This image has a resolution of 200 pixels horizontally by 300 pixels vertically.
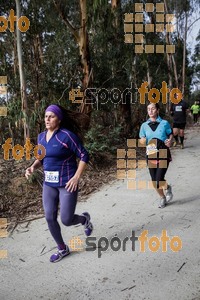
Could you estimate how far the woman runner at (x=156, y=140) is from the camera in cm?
426

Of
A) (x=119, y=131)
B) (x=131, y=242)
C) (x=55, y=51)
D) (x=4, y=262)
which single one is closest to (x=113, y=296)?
(x=131, y=242)

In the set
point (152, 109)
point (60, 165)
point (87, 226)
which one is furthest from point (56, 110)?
point (152, 109)

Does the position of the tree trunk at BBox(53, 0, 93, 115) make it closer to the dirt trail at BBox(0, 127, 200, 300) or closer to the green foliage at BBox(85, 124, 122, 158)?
the green foliage at BBox(85, 124, 122, 158)

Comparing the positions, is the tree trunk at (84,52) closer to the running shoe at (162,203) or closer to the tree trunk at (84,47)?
the tree trunk at (84,47)

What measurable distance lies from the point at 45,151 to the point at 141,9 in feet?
30.7

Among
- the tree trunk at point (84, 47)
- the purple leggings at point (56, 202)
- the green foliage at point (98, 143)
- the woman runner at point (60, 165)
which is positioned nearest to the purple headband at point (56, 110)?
the woman runner at point (60, 165)

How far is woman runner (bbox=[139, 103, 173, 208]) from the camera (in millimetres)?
4262

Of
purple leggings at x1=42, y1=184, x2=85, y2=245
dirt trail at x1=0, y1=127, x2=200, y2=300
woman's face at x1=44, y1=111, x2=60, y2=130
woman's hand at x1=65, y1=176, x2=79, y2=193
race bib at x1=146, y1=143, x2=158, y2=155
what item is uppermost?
woman's face at x1=44, y1=111, x2=60, y2=130

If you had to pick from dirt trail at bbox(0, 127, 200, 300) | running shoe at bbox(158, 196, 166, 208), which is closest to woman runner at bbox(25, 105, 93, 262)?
dirt trail at bbox(0, 127, 200, 300)

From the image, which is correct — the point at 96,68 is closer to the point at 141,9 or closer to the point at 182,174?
the point at 141,9

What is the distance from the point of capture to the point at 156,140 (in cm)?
430

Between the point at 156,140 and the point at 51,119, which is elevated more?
the point at 51,119

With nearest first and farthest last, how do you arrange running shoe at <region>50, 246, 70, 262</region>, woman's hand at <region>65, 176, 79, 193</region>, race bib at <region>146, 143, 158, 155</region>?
woman's hand at <region>65, 176, 79, 193</region>
running shoe at <region>50, 246, 70, 262</region>
race bib at <region>146, 143, 158, 155</region>

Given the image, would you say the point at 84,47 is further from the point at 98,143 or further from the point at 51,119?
the point at 51,119
